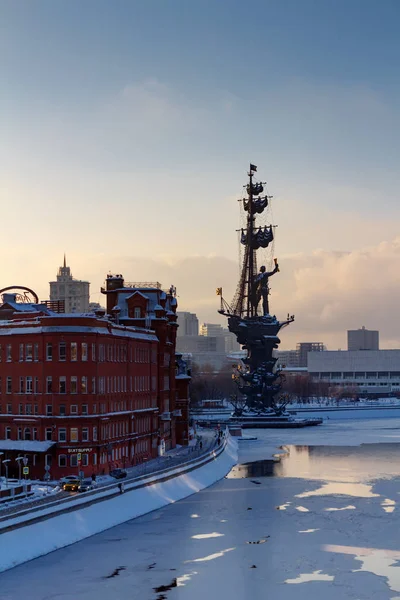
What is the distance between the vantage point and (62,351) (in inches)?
2714

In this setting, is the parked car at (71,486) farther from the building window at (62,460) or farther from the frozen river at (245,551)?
the building window at (62,460)

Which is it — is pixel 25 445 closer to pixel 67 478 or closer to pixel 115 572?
pixel 67 478

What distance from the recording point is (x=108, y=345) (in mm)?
73188

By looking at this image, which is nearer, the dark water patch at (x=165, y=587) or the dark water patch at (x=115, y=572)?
the dark water patch at (x=165, y=587)

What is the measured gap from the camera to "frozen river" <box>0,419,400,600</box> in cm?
3962

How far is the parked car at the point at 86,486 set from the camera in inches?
2292

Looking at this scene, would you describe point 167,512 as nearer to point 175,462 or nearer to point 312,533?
point 312,533

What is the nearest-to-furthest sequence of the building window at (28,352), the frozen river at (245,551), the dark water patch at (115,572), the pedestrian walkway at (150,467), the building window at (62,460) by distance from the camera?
the frozen river at (245,551)
the dark water patch at (115,572)
the pedestrian walkway at (150,467)
the building window at (62,460)
the building window at (28,352)

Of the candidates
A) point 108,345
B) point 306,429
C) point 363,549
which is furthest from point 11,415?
point 306,429

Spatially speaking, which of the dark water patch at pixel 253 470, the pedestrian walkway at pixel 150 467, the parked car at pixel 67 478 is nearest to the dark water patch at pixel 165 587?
the pedestrian walkway at pixel 150 467

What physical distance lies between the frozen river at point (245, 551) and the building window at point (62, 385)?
12047mm

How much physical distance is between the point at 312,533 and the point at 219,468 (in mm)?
33310

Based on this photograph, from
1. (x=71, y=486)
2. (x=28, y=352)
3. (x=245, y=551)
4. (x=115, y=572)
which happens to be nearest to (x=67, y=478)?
(x=71, y=486)

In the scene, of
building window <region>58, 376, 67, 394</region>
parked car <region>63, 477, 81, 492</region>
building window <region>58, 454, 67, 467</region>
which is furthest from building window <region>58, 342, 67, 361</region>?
parked car <region>63, 477, 81, 492</region>
